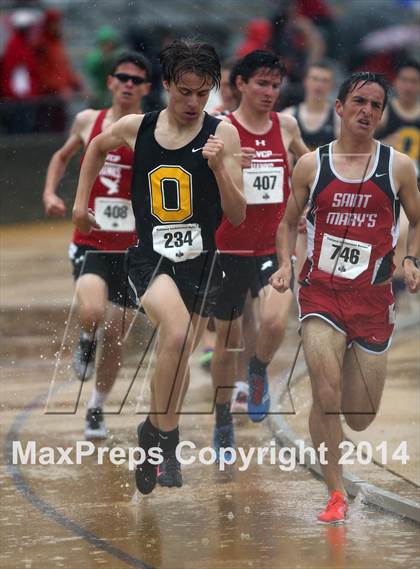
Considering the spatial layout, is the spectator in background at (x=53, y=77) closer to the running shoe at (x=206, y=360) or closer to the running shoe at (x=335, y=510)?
the running shoe at (x=206, y=360)

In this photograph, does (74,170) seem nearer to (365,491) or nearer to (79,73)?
(79,73)

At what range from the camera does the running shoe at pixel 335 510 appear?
23.8 feet

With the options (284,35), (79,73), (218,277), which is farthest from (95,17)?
(218,277)

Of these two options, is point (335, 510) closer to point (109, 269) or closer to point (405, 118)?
point (109, 269)

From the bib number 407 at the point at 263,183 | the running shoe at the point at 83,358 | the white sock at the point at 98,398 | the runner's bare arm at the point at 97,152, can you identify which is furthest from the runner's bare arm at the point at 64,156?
the runner's bare arm at the point at 97,152

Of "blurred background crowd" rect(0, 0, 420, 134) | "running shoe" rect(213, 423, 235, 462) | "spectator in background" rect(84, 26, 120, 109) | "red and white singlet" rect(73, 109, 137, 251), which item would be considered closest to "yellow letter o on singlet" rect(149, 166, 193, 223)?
"running shoe" rect(213, 423, 235, 462)

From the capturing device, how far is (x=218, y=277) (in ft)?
25.9

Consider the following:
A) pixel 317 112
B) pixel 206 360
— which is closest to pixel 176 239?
pixel 206 360

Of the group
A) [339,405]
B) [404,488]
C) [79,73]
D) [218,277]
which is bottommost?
[404,488]

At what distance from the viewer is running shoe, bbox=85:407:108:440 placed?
9.20m

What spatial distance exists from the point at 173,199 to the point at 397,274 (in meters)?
5.97

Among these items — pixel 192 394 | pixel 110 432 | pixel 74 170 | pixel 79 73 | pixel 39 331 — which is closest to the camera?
pixel 110 432

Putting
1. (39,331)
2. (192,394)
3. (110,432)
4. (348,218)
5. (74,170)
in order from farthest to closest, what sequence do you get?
(74,170)
(39,331)
(192,394)
(110,432)
(348,218)

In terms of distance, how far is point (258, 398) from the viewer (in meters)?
9.24
